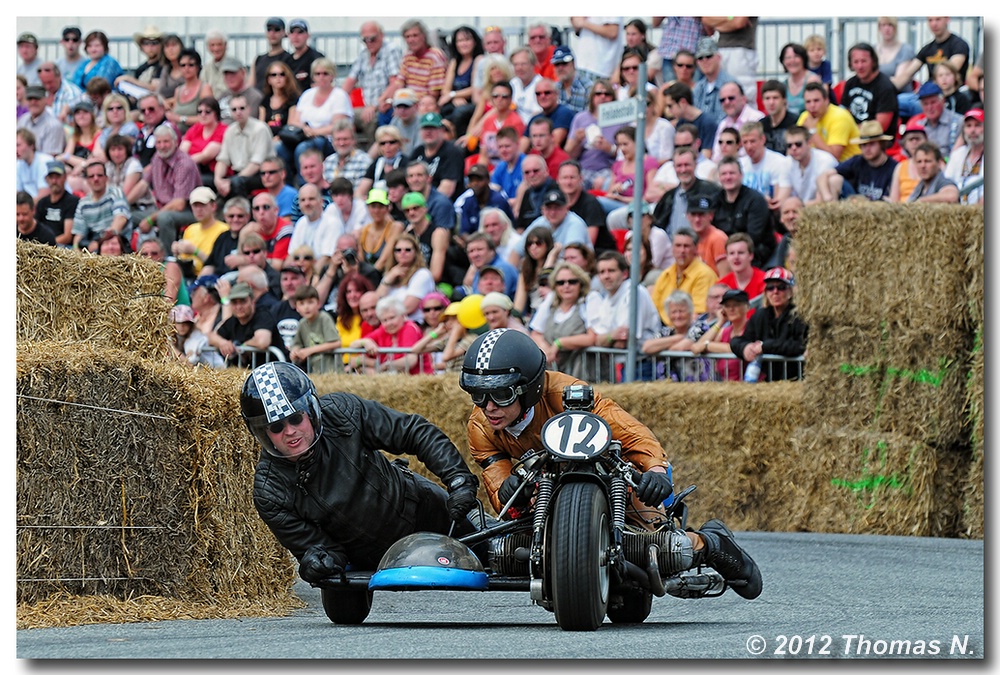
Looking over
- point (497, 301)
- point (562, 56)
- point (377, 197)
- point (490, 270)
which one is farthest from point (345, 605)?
point (562, 56)

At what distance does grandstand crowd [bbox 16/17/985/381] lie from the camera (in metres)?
13.5

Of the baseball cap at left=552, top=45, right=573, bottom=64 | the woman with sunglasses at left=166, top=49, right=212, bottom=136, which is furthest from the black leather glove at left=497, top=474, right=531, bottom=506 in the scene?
the woman with sunglasses at left=166, top=49, right=212, bottom=136

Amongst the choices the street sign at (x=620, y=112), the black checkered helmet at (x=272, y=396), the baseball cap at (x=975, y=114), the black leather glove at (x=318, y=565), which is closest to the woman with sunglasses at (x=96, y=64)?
the street sign at (x=620, y=112)

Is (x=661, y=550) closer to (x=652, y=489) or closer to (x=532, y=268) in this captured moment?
(x=652, y=489)

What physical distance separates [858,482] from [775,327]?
148 cm

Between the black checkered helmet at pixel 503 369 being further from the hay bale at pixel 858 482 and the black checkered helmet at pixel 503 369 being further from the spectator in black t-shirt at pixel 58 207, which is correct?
the spectator in black t-shirt at pixel 58 207

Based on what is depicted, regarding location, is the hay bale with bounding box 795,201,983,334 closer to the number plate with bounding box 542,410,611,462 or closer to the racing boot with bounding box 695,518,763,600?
the racing boot with bounding box 695,518,763,600

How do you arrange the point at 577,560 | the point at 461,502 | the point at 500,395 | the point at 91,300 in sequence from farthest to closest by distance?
the point at 91,300 < the point at 461,502 < the point at 500,395 < the point at 577,560

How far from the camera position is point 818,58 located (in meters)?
Answer: 15.6

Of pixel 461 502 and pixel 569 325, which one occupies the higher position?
pixel 569 325

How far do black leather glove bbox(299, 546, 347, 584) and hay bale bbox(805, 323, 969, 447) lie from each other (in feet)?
20.3

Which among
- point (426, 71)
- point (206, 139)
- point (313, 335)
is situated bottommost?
point (313, 335)

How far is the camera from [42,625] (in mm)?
7039

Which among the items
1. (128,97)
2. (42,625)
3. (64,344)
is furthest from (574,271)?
(128,97)
